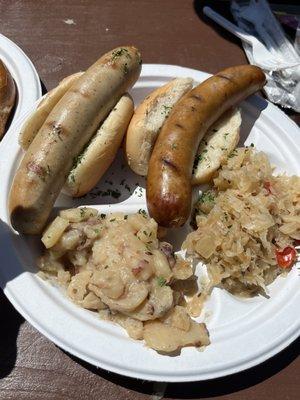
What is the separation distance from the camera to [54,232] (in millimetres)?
2172

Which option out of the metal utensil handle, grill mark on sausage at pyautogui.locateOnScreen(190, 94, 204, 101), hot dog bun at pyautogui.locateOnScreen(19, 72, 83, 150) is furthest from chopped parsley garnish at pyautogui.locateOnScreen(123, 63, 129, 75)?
the metal utensil handle

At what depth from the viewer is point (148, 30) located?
366cm

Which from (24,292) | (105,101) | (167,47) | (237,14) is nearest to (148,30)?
(167,47)

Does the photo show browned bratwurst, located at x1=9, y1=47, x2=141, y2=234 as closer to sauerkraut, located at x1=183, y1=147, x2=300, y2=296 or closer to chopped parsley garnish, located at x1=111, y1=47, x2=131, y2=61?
chopped parsley garnish, located at x1=111, y1=47, x2=131, y2=61

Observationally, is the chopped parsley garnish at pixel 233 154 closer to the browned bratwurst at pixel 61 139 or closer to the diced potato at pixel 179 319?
the browned bratwurst at pixel 61 139

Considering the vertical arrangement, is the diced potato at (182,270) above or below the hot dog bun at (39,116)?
below

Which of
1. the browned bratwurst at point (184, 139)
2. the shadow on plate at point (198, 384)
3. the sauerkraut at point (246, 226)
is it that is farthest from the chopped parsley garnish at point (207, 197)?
the shadow on plate at point (198, 384)

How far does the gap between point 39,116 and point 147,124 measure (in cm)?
60

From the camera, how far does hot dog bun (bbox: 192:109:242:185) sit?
8.32ft

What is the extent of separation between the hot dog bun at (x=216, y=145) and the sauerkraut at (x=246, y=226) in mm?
71

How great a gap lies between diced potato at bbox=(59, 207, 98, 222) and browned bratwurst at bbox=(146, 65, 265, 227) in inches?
12.2

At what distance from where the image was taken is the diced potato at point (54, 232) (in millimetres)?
2158

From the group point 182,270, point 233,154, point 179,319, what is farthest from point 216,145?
point 179,319

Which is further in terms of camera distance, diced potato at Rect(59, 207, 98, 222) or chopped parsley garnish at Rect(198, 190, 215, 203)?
chopped parsley garnish at Rect(198, 190, 215, 203)
